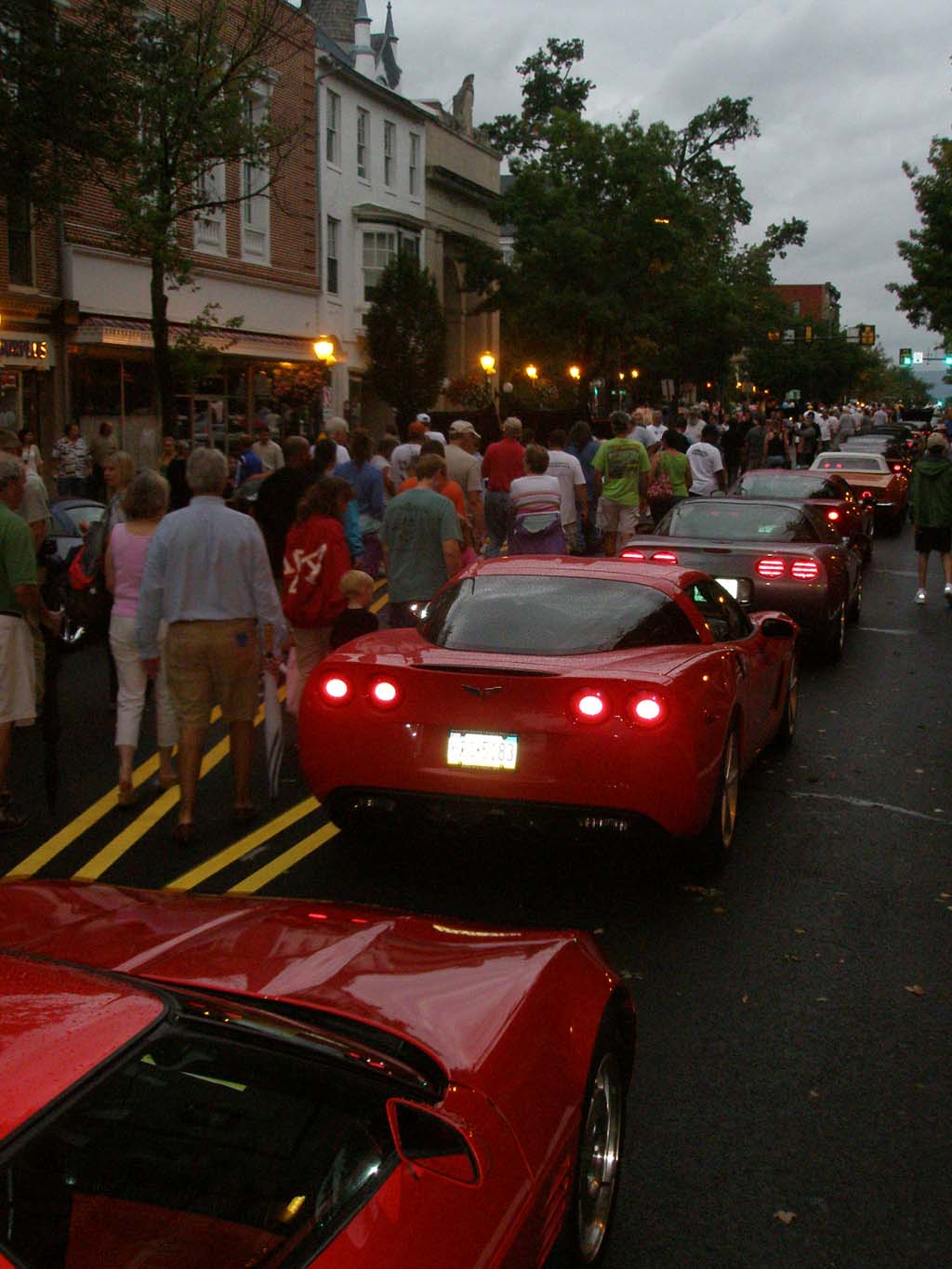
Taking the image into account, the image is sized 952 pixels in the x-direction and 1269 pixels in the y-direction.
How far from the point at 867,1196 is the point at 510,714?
8.60 ft

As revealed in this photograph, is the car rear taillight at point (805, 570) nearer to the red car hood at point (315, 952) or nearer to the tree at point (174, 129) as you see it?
the red car hood at point (315, 952)

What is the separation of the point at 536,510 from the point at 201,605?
6.86 meters

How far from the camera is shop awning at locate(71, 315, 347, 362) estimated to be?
26641mm

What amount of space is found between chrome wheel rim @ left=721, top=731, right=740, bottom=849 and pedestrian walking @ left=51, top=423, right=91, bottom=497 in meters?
16.6

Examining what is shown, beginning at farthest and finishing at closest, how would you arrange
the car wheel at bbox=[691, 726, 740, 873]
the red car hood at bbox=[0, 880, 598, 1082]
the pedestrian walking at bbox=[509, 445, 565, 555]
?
1. the pedestrian walking at bbox=[509, 445, 565, 555]
2. the car wheel at bbox=[691, 726, 740, 873]
3. the red car hood at bbox=[0, 880, 598, 1082]

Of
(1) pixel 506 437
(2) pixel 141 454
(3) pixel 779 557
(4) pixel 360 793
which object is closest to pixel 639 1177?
(4) pixel 360 793

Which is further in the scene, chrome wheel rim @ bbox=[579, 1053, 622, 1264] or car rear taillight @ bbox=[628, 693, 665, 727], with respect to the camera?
car rear taillight @ bbox=[628, 693, 665, 727]

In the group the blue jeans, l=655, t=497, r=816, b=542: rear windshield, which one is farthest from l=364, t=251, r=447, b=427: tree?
l=655, t=497, r=816, b=542: rear windshield

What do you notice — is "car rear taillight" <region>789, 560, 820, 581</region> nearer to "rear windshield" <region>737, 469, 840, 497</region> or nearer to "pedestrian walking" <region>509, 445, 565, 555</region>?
"pedestrian walking" <region>509, 445, 565, 555</region>

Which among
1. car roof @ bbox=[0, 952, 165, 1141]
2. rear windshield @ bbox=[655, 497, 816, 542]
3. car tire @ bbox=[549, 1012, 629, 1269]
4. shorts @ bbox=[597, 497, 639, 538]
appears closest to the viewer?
car roof @ bbox=[0, 952, 165, 1141]

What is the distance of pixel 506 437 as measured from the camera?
17.0 metres

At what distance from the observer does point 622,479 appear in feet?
54.5

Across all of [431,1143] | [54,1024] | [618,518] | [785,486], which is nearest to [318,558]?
[431,1143]

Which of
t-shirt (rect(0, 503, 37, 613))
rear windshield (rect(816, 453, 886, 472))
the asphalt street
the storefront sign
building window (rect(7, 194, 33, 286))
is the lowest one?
the asphalt street
